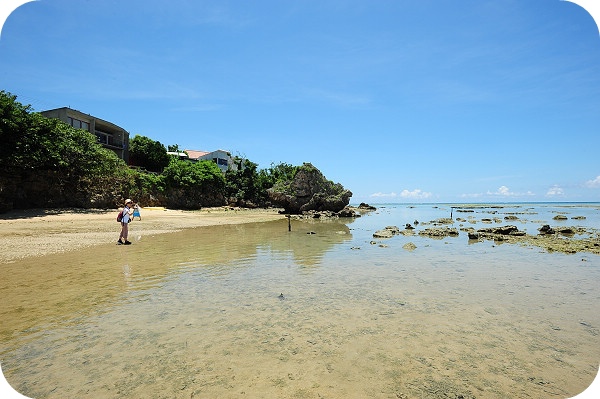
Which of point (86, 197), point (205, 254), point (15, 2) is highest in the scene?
point (15, 2)

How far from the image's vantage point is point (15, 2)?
3186 mm

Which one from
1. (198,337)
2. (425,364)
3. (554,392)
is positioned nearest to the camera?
(554,392)

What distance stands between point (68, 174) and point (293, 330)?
36.2 meters

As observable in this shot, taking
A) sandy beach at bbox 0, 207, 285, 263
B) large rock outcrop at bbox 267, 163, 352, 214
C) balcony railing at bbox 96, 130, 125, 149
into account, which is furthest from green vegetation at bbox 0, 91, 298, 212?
balcony railing at bbox 96, 130, 125, 149

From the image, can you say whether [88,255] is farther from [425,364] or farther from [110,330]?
[425,364]

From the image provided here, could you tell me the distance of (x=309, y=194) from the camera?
51469 millimetres

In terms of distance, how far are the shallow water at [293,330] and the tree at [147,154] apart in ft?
171

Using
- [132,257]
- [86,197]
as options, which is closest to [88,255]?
[132,257]

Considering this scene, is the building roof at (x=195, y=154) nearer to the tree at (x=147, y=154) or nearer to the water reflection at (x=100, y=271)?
the tree at (x=147, y=154)

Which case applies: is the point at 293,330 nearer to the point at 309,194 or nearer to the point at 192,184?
the point at 309,194

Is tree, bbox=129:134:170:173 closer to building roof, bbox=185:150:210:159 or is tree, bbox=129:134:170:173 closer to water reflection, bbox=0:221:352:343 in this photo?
building roof, bbox=185:150:210:159

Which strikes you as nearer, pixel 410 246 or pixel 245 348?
pixel 245 348

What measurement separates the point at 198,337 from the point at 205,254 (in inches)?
360

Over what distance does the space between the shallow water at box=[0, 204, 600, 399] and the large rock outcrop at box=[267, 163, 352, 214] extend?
39.1m
